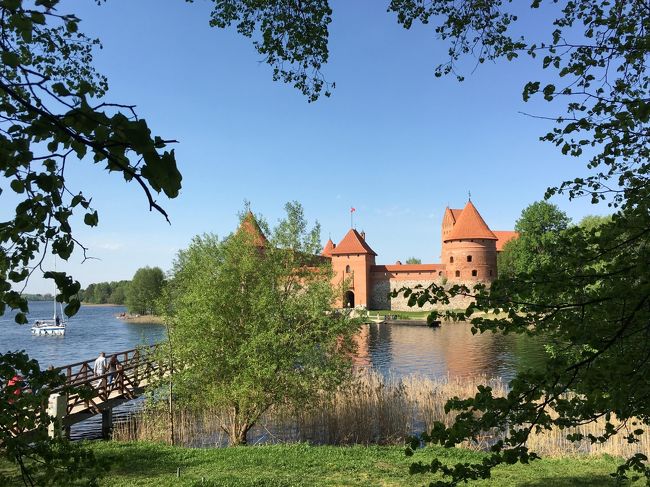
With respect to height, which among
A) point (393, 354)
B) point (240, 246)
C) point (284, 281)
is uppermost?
point (240, 246)

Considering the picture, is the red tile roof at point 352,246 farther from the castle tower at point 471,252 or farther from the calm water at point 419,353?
the calm water at point 419,353

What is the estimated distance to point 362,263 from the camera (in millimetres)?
57125

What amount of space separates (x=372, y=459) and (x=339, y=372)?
291 centimetres

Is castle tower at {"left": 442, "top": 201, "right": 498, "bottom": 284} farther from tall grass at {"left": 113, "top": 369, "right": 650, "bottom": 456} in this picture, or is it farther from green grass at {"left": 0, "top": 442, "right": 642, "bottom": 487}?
green grass at {"left": 0, "top": 442, "right": 642, "bottom": 487}

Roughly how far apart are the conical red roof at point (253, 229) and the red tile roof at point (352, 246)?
43.8m

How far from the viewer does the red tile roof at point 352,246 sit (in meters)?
57.2

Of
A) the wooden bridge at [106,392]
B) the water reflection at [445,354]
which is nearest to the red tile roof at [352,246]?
the water reflection at [445,354]

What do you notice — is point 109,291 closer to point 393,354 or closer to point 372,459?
point 393,354

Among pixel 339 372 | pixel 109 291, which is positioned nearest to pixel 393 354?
pixel 339 372

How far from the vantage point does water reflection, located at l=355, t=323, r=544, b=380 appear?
21.4 metres

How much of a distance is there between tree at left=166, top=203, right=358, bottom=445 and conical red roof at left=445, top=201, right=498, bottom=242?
1788 inches

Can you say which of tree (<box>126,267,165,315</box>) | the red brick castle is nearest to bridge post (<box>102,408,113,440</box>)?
the red brick castle

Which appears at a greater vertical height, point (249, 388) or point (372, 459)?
point (249, 388)

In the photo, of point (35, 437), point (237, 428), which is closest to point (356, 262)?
point (237, 428)
